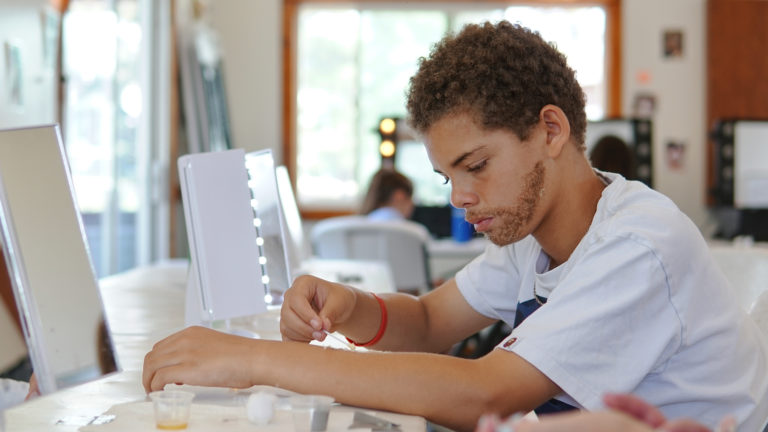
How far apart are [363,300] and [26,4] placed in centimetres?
194

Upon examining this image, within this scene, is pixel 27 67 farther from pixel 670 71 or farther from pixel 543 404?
pixel 670 71

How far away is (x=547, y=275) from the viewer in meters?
1.21

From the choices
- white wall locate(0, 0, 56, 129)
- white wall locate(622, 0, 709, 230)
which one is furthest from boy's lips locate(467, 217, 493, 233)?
white wall locate(622, 0, 709, 230)

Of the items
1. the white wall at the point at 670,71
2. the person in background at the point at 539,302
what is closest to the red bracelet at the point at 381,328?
the person in background at the point at 539,302

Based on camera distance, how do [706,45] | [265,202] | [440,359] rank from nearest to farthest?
1. [440,359]
2. [265,202]
3. [706,45]

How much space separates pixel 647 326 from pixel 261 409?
444 mm

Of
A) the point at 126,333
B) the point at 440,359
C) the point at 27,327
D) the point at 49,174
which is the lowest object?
the point at 126,333

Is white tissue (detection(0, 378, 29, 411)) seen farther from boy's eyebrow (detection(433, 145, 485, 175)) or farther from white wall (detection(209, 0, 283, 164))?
white wall (detection(209, 0, 283, 164))

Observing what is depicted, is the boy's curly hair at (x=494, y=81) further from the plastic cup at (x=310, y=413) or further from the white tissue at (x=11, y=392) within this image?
the white tissue at (x=11, y=392)

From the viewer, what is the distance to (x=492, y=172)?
44.4 inches

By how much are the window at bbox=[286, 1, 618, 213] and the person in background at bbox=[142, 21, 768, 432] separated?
193 inches

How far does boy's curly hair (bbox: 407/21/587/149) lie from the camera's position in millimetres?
1112

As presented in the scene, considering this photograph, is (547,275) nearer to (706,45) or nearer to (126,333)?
(126,333)

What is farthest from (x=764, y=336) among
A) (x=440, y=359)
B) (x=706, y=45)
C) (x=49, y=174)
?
(x=706, y=45)
